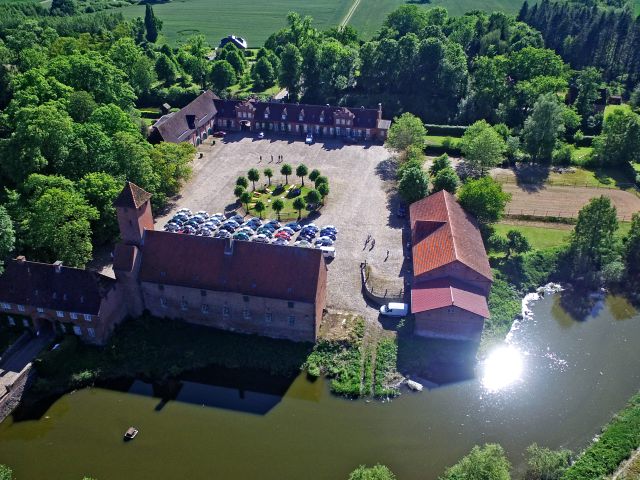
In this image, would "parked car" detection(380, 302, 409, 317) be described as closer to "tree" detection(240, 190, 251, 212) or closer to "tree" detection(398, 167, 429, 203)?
"tree" detection(398, 167, 429, 203)

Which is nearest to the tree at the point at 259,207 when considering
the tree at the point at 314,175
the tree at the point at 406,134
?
the tree at the point at 314,175

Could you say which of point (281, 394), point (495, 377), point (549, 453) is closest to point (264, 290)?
point (281, 394)

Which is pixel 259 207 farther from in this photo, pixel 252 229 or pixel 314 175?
pixel 314 175

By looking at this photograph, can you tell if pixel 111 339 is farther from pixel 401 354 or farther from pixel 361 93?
pixel 361 93

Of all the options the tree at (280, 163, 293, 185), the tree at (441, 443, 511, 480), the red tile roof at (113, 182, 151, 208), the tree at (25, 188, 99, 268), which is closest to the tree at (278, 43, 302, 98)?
the tree at (280, 163, 293, 185)

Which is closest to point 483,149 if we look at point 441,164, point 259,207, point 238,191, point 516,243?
point 441,164

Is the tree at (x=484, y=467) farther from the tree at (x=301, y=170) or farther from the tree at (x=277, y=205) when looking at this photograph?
the tree at (x=301, y=170)
